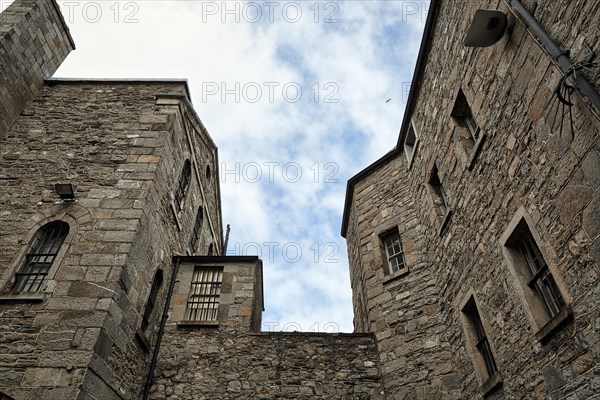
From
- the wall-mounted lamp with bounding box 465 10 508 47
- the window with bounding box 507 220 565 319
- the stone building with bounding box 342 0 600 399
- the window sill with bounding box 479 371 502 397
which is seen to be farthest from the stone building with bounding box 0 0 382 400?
the wall-mounted lamp with bounding box 465 10 508 47

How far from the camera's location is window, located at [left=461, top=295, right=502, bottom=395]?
5.48 m

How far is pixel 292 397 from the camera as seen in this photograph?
7391mm

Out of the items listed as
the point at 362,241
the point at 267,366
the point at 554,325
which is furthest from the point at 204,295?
the point at 554,325

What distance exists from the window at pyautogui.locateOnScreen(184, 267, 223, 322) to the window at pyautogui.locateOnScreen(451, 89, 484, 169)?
237 inches

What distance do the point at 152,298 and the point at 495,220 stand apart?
663cm

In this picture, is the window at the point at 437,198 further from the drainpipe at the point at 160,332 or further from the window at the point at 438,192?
the drainpipe at the point at 160,332

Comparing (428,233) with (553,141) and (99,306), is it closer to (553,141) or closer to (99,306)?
(553,141)

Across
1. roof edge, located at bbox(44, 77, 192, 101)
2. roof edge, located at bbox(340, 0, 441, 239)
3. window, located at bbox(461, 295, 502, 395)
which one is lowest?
window, located at bbox(461, 295, 502, 395)

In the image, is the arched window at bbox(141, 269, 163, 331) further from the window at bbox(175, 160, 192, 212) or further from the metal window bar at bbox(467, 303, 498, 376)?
the metal window bar at bbox(467, 303, 498, 376)

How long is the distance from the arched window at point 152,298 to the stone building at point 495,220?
4.59 metres


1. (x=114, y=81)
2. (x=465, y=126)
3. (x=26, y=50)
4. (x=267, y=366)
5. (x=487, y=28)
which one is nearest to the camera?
(x=487, y=28)

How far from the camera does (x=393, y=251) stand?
9.21 meters

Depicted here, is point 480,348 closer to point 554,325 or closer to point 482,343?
point 482,343

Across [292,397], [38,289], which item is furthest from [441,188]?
[38,289]
